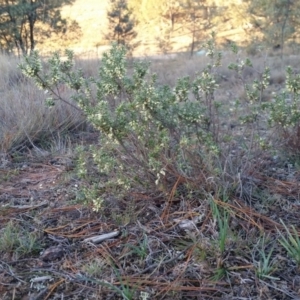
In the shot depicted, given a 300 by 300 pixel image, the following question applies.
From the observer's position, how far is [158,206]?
3010 millimetres

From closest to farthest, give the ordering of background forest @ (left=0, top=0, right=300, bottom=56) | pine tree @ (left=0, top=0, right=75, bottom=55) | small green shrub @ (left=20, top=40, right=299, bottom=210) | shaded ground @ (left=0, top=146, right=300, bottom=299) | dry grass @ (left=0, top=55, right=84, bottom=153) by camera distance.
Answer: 1. shaded ground @ (left=0, top=146, right=300, bottom=299)
2. small green shrub @ (left=20, top=40, right=299, bottom=210)
3. dry grass @ (left=0, top=55, right=84, bottom=153)
4. pine tree @ (left=0, top=0, right=75, bottom=55)
5. background forest @ (left=0, top=0, right=300, bottom=56)

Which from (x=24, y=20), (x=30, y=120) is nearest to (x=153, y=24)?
(x=24, y=20)

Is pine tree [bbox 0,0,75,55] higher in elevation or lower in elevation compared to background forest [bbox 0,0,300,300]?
lower

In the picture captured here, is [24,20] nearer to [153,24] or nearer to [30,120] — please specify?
[30,120]

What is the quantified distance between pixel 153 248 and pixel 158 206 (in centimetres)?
43

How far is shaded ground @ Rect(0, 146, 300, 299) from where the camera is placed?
2.31 metres

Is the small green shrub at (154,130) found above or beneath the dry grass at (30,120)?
above

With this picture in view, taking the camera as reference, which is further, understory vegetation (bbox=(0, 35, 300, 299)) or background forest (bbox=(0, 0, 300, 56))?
background forest (bbox=(0, 0, 300, 56))

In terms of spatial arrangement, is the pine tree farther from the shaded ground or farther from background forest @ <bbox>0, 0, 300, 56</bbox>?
the shaded ground

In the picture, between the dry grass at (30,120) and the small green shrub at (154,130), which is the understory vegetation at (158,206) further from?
the dry grass at (30,120)

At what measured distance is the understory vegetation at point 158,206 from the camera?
236cm

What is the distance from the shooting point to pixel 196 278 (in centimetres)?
235

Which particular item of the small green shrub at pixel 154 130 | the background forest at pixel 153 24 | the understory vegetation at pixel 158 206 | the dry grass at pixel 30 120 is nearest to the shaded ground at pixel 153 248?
the understory vegetation at pixel 158 206

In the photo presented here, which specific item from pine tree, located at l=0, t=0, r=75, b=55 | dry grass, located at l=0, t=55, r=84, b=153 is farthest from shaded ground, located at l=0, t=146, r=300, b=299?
pine tree, located at l=0, t=0, r=75, b=55
